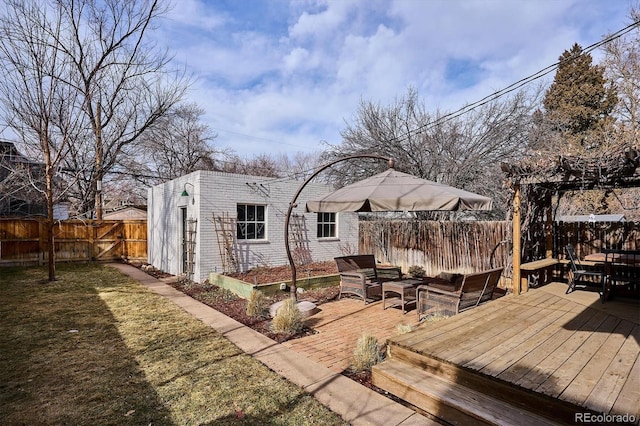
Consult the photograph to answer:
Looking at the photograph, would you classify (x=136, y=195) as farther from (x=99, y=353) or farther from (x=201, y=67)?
(x=99, y=353)

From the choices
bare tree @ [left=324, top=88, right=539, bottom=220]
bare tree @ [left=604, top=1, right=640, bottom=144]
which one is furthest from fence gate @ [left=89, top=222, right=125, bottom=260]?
bare tree @ [left=604, top=1, right=640, bottom=144]

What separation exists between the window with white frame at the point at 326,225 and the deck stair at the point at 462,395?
805 cm

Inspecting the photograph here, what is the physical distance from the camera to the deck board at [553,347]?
255cm

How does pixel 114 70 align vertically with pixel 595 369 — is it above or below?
above

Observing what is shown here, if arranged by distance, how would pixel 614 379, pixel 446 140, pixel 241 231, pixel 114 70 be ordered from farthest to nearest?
pixel 114 70, pixel 446 140, pixel 241 231, pixel 614 379

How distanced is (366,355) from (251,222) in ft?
22.0

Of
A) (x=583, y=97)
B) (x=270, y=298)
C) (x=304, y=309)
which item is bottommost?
(x=270, y=298)

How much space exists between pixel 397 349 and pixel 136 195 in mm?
23922

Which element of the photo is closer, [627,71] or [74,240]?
[627,71]

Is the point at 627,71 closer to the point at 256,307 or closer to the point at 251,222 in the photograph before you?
the point at 251,222

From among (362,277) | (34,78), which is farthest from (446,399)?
(34,78)

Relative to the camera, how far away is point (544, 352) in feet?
10.6

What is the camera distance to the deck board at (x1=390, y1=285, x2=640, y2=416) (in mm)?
2553

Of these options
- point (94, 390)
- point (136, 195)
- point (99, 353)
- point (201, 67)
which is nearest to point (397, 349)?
point (94, 390)
